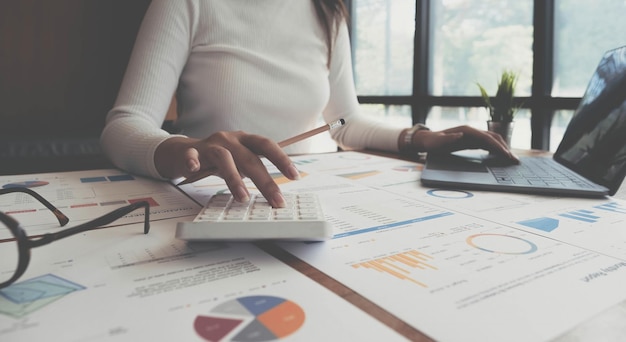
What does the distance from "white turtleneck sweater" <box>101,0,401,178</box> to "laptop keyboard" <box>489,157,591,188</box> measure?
31 cm

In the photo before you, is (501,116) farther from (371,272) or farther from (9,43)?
(9,43)

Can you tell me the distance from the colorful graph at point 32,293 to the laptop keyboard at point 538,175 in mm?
557

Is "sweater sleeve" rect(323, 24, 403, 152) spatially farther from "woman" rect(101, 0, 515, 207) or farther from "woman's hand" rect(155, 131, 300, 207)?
"woman's hand" rect(155, 131, 300, 207)

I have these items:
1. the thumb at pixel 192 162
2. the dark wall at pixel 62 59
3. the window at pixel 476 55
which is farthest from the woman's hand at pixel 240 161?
the window at pixel 476 55

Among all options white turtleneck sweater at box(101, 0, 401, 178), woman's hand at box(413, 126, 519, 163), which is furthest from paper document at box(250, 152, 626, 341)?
white turtleneck sweater at box(101, 0, 401, 178)

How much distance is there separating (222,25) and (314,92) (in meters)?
0.29

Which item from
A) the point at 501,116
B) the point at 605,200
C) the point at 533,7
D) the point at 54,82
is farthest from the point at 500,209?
the point at 533,7

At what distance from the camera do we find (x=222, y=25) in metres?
1.08

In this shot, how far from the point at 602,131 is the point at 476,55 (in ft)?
6.74

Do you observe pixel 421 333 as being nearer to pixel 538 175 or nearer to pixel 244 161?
pixel 244 161

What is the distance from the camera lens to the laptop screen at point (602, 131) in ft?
2.04

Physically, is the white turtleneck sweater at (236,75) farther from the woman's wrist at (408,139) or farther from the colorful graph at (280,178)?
the colorful graph at (280,178)

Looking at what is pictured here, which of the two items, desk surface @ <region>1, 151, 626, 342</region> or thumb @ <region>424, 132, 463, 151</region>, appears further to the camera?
Result: thumb @ <region>424, 132, 463, 151</region>

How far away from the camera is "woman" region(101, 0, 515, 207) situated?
836 millimetres
